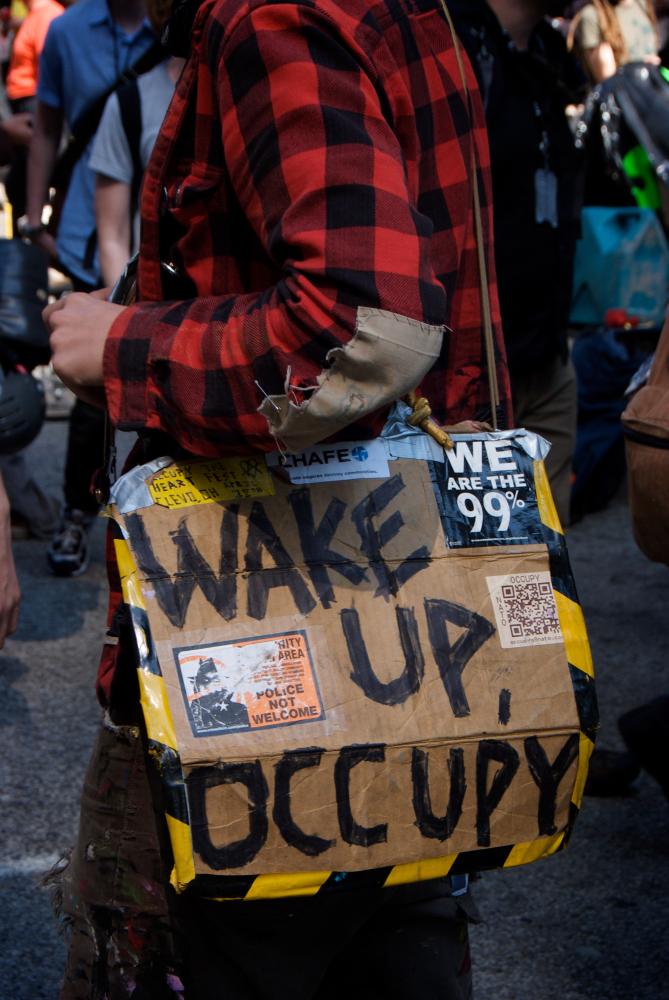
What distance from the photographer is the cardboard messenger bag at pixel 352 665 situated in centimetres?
137

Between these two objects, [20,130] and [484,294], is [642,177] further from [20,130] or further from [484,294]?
[484,294]

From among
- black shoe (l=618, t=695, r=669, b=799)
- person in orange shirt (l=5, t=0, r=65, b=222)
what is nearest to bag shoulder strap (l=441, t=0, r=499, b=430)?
black shoe (l=618, t=695, r=669, b=799)

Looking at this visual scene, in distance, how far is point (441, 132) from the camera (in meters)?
1.61

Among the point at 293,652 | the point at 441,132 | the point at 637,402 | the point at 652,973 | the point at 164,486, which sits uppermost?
the point at 441,132

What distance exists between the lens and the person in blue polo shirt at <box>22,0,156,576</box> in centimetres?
463

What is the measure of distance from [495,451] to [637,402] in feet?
2.16

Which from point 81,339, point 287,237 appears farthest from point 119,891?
point 287,237

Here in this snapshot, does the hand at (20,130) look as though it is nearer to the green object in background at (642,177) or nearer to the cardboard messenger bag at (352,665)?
the green object in background at (642,177)

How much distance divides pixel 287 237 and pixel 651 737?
90.8 inches

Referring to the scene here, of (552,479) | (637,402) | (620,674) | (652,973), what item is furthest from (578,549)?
(637,402)

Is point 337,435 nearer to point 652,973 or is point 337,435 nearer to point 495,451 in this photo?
point 495,451

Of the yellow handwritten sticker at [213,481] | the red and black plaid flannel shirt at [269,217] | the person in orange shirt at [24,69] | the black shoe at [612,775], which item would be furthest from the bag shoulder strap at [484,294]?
the person in orange shirt at [24,69]

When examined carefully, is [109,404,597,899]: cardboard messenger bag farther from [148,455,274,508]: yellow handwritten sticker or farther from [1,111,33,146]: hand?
[1,111,33,146]: hand

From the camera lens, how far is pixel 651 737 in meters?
3.23
